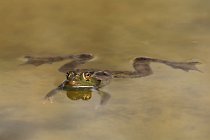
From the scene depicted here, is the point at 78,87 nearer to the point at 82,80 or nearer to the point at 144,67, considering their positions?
the point at 82,80

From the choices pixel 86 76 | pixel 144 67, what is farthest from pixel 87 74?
pixel 144 67

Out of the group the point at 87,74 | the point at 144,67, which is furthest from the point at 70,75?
the point at 144,67

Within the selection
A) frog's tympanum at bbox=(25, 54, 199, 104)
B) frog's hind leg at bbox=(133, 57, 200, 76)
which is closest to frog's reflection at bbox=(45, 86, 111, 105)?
frog's tympanum at bbox=(25, 54, 199, 104)

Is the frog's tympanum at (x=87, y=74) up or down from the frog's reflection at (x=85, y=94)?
up

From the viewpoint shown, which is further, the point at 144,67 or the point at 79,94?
the point at 144,67

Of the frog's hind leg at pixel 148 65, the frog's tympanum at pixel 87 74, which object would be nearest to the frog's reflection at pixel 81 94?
the frog's tympanum at pixel 87 74

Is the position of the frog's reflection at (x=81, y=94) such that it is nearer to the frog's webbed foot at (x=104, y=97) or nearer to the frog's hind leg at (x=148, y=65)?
the frog's webbed foot at (x=104, y=97)

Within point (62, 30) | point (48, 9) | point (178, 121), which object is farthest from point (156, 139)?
point (48, 9)

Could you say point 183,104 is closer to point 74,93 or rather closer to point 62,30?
point 74,93
